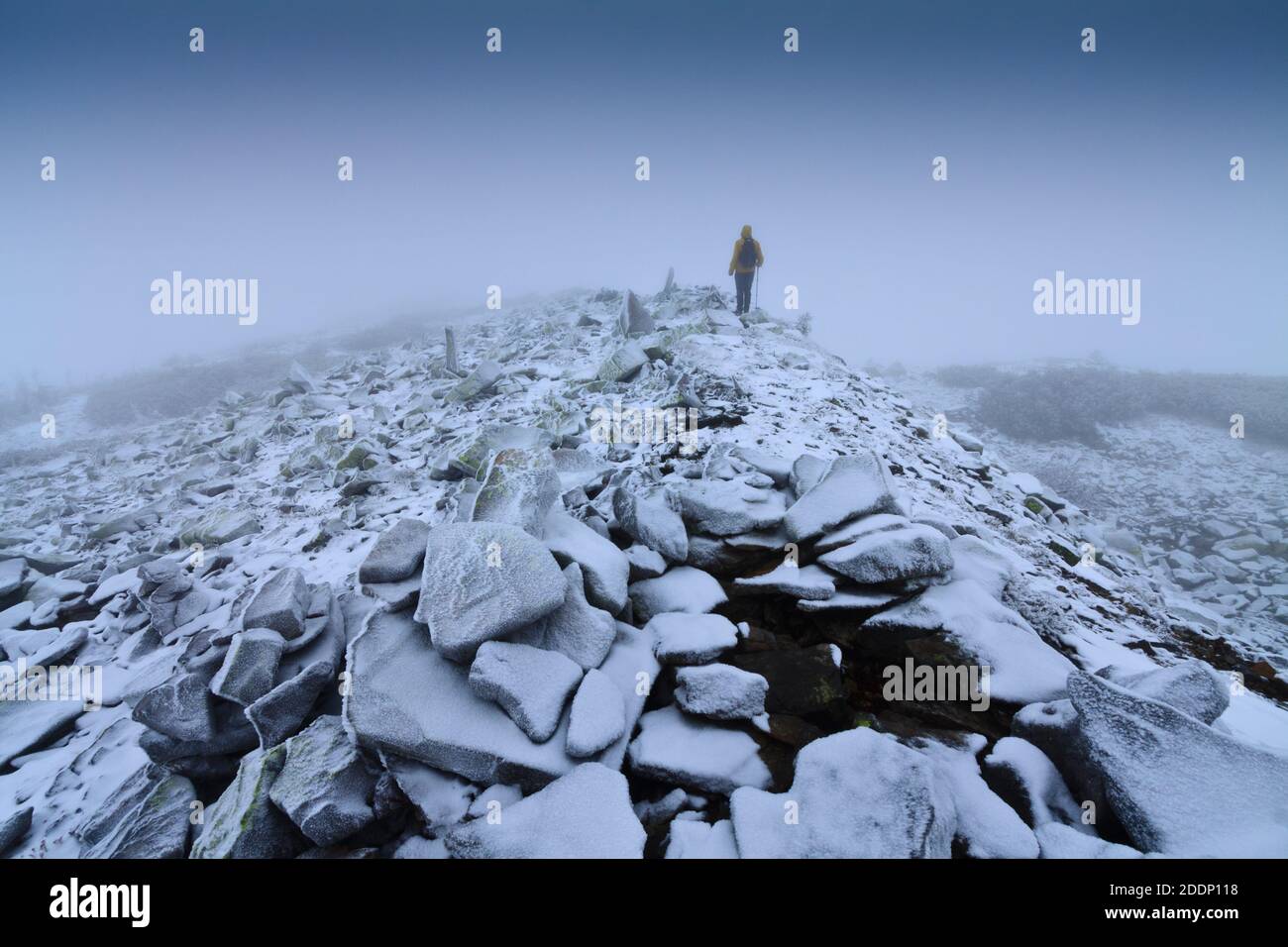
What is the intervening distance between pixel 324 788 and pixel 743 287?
13.2m

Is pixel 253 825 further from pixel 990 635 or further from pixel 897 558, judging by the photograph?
pixel 990 635

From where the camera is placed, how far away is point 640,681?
3643 mm

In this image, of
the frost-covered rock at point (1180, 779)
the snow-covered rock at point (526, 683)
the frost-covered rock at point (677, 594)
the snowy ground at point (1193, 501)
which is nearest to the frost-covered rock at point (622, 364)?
the frost-covered rock at point (677, 594)

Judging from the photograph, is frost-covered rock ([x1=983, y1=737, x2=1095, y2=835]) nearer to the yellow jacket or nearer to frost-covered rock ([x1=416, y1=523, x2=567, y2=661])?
frost-covered rock ([x1=416, y1=523, x2=567, y2=661])

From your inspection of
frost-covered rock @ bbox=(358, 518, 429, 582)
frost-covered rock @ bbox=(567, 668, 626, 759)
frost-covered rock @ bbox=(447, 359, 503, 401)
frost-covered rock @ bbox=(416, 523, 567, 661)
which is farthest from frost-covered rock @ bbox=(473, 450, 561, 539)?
frost-covered rock @ bbox=(447, 359, 503, 401)

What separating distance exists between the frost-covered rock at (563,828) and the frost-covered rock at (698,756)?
0.95 ft

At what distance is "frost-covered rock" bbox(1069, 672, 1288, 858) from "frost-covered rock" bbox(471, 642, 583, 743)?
329 centimetres

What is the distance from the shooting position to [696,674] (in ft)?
11.6

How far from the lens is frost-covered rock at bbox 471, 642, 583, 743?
3232mm

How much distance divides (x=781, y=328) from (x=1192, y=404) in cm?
1863

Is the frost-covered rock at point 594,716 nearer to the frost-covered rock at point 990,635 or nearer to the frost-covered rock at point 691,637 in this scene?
the frost-covered rock at point 691,637

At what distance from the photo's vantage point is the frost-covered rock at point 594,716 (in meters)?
3.13

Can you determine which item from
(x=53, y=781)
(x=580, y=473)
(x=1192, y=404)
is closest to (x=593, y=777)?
(x=580, y=473)

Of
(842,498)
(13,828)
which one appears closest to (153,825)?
(13,828)
